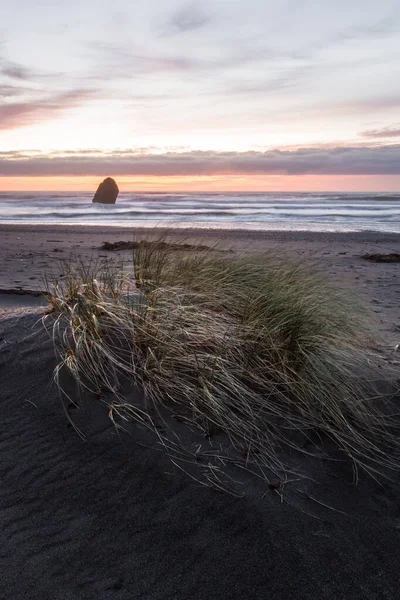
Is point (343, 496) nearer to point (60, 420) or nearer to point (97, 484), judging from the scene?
point (97, 484)

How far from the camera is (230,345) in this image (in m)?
3.18

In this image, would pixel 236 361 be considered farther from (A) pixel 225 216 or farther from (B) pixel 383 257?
(A) pixel 225 216

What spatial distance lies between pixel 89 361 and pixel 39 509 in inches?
37.8

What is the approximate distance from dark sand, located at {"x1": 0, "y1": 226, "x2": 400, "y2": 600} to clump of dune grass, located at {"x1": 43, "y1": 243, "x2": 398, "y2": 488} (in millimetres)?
217

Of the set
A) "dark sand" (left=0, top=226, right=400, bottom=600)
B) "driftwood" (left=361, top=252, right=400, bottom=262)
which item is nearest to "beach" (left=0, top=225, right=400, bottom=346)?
"driftwood" (left=361, top=252, right=400, bottom=262)

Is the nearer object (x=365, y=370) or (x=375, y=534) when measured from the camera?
(x=375, y=534)

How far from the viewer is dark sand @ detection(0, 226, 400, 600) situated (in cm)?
201

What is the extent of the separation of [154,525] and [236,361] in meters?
1.15

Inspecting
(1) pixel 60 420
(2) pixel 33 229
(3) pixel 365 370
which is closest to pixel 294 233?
(2) pixel 33 229

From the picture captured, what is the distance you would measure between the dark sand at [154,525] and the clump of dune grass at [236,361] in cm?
22

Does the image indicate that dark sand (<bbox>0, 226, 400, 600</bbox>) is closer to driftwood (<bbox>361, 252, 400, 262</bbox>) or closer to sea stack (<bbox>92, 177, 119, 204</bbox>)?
driftwood (<bbox>361, 252, 400, 262</bbox>)

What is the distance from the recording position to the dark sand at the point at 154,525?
2.01 meters

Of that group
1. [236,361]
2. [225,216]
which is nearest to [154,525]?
[236,361]

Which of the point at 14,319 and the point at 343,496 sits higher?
the point at 14,319
